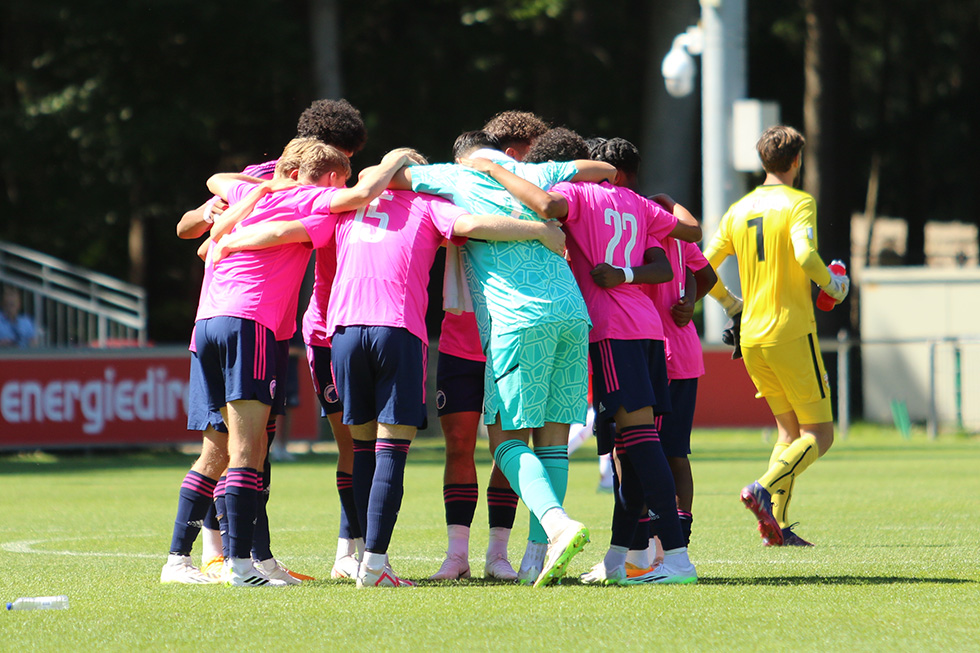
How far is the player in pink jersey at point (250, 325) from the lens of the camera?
232 inches

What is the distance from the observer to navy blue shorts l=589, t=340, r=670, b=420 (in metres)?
5.92

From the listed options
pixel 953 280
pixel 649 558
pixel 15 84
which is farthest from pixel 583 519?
pixel 15 84

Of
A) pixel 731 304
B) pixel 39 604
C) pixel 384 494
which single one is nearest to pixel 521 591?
pixel 384 494

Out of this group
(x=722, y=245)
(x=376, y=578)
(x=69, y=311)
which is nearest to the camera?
(x=376, y=578)

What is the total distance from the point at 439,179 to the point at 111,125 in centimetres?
1757

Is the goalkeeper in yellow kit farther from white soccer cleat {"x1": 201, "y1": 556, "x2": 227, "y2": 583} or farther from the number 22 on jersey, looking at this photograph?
white soccer cleat {"x1": 201, "y1": 556, "x2": 227, "y2": 583}

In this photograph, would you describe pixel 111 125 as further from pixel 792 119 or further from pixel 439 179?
pixel 439 179

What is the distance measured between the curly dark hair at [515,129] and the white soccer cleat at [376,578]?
79.0 inches

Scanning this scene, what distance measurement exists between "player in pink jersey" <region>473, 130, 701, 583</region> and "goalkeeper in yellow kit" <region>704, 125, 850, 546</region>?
5.84 ft

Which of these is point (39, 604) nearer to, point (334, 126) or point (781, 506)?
point (334, 126)

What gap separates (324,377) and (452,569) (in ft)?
3.57

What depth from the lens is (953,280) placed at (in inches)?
875

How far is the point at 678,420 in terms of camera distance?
21.8 ft

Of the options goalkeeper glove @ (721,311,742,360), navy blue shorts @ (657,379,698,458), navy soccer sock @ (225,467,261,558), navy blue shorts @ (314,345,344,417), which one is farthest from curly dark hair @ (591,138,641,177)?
navy soccer sock @ (225,467,261,558)
